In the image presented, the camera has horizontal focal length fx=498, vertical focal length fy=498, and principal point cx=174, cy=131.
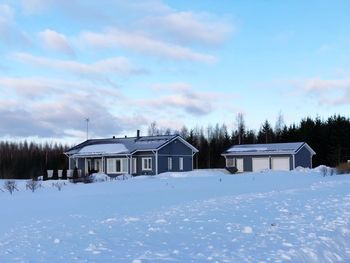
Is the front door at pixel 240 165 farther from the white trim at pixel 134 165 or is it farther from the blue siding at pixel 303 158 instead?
the white trim at pixel 134 165

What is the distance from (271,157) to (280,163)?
3.57 feet

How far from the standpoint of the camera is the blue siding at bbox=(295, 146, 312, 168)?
167 ft

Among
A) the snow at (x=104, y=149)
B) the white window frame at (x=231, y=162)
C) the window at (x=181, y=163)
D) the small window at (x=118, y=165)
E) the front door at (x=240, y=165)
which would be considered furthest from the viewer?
the white window frame at (x=231, y=162)

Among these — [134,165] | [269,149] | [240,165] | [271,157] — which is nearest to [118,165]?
[134,165]

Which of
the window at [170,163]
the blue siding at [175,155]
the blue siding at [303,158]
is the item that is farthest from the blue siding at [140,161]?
the blue siding at [303,158]

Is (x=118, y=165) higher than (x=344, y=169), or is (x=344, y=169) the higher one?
(x=118, y=165)

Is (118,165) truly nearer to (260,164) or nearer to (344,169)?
(260,164)

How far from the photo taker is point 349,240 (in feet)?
33.2

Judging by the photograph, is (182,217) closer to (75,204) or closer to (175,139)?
(75,204)

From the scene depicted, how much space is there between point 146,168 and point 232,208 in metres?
32.6

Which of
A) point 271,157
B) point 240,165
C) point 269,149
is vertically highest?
point 269,149

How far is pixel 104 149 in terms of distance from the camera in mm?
47625

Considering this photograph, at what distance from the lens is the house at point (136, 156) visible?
45.1 metres

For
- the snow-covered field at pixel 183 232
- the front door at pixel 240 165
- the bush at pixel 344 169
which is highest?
the front door at pixel 240 165
